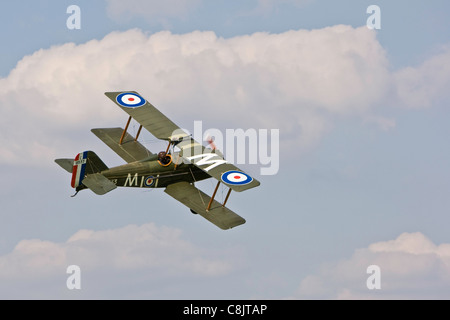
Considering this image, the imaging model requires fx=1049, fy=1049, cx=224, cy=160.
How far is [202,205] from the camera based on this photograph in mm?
38062

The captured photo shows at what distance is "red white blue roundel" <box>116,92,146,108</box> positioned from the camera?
1665 inches

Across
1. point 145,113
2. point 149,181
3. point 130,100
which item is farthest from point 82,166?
point 130,100

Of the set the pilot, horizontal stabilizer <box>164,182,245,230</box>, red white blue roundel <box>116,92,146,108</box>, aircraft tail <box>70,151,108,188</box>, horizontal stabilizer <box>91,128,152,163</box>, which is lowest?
horizontal stabilizer <box>164,182,245,230</box>

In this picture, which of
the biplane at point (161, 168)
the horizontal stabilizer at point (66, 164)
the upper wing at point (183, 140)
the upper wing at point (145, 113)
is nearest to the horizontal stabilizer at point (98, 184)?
the biplane at point (161, 168)

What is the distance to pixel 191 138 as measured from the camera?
131ft

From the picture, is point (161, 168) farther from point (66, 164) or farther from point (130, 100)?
point (130, 100)

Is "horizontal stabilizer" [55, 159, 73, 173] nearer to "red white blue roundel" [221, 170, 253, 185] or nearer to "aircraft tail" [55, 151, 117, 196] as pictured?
"aircraft tail" [55, 151, 117, 196]

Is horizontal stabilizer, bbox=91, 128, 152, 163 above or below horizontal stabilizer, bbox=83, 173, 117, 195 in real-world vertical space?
above

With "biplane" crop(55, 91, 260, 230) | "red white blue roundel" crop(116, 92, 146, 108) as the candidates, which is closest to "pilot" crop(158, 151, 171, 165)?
"biplane" crop(55, 91, 260, 230)

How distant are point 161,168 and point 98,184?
277 centimetres

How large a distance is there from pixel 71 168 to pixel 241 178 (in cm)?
634

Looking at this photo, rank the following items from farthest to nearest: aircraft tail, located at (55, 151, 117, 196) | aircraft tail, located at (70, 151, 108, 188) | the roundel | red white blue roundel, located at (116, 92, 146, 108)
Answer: red white blue roundel, located at (116, 92, 146, 108)
the roundel
aircraft tail, located at (70, 151, 108, 188)
aircraft tail, located at (55, 151, 117, 196)
